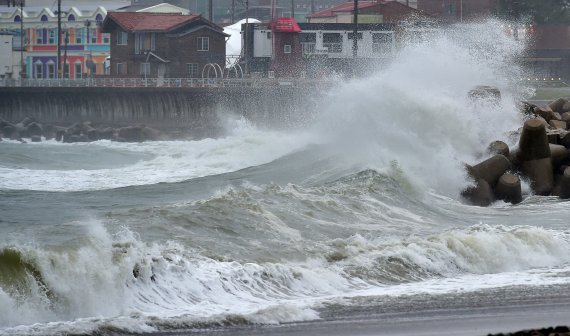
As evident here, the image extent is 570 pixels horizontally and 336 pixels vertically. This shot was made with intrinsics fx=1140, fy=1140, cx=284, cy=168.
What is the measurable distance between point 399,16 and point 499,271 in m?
58.2

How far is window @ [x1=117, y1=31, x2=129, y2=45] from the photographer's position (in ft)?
221

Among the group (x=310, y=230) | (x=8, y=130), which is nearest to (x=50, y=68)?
(x=8, y=130)

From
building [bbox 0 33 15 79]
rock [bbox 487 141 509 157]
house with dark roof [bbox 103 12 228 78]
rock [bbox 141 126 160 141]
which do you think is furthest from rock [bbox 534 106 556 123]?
building [bbox 0 33 15 79]

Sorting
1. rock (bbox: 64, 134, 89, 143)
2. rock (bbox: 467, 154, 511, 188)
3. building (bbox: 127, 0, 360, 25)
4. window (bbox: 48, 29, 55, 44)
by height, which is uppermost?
building (bbox: 127, 0, 360, 25)

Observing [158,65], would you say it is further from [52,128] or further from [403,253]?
[403,253]

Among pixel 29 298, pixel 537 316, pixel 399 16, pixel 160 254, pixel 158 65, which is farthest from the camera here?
pixel 399 16

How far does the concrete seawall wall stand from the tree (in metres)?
17.0

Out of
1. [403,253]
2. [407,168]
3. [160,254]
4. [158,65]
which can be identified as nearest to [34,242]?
[160,254]

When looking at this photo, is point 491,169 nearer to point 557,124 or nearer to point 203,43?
point 557,124

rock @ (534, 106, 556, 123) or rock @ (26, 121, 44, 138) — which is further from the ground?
rock @ (534, 106, 556, 123)

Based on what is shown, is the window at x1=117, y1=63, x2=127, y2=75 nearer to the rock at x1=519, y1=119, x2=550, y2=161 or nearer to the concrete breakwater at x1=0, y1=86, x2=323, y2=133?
the concrete breakwater at x1=0, y1=86, x2=323, y2=133

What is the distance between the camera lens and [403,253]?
47.5ft

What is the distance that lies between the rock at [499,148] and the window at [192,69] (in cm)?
4472

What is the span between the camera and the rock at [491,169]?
21.1m
